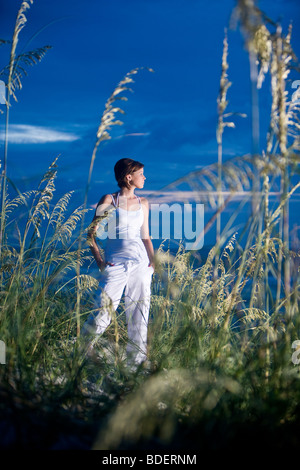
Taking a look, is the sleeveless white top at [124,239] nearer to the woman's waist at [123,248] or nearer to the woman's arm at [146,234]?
the woman's waist at [123,248]

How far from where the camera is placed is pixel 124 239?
3467 mm

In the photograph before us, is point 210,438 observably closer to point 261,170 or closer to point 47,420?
point 47,420

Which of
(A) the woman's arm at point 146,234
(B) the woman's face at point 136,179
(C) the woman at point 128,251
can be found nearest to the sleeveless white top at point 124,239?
(C) the woman at point 128,251

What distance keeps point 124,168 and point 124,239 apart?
2.22ft

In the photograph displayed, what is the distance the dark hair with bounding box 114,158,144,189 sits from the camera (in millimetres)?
3613

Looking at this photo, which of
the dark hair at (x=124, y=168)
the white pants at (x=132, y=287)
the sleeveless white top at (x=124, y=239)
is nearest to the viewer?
the white pants at (x=132, y=287)

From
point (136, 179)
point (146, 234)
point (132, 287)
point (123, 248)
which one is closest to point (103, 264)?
point (123, 248)

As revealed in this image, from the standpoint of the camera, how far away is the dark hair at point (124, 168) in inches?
142

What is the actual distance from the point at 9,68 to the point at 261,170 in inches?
69.5

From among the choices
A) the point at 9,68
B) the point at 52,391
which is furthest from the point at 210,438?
the point at 9,68

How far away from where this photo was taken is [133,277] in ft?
11.5

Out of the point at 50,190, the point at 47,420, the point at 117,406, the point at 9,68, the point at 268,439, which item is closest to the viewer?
the point at 268,439

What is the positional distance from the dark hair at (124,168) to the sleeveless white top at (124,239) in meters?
0.19

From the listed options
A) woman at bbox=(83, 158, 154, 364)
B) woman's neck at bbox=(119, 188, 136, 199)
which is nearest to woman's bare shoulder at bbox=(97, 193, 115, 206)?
woman at bbox=(83, 158, 154, 364)
